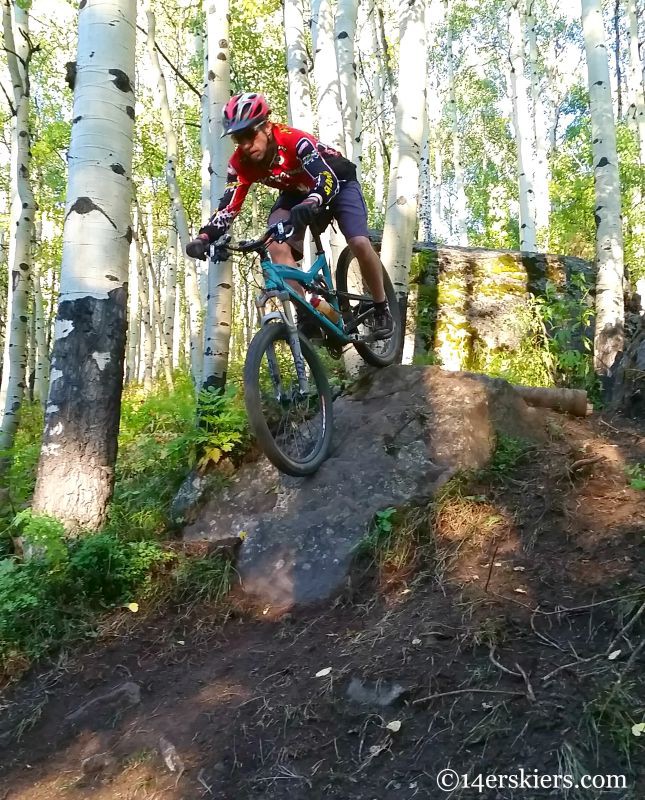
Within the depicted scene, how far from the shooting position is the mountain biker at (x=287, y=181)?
3.52 metres

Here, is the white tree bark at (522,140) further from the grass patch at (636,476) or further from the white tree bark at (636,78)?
the grass patch at (636,476)

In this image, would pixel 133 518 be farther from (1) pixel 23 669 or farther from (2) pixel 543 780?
(2) pixel 543 780

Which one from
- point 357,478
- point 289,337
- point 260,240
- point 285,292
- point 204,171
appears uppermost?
point 204,171

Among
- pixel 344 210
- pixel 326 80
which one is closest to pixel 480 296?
pixel 326 80

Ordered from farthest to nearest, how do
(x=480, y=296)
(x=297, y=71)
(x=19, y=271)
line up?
(x=480, y=296) < (x=19, y=271) < (x=297, y=71)

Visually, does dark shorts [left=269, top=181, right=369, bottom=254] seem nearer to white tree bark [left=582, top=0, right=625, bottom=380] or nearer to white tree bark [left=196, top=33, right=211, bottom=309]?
white tree bark [left=582, top=0, right=625, bottom=380]

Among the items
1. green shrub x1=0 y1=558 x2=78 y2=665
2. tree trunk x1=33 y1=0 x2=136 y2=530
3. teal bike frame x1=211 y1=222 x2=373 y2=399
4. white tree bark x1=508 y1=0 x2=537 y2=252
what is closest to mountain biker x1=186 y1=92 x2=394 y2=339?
teal bike frame x1=211 y1=222 x2=373 y2=399

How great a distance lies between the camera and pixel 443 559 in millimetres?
3180

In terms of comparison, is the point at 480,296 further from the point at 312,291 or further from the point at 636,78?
the point at 636,78

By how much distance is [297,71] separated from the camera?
21.8 ft

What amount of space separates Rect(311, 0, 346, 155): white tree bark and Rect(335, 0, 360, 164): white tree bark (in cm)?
21

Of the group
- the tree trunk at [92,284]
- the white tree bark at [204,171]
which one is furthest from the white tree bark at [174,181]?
the tree trunk at [92,284]

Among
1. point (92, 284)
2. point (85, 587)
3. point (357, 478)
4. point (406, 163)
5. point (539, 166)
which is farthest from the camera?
point (539, 166)

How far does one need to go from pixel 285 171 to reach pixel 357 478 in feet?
6.96
